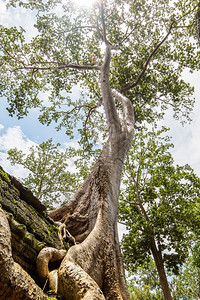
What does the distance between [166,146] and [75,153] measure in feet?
17.6

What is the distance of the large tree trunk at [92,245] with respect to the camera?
1438mm

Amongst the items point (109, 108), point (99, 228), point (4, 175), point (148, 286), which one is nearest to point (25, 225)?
point (4, 175)

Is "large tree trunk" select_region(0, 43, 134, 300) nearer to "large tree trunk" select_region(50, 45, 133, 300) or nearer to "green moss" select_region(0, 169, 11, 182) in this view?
"large tree trunk" select_region(50, 45, 133, 300)

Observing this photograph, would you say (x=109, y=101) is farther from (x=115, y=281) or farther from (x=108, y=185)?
(x=115, y=281)

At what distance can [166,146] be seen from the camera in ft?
39.1

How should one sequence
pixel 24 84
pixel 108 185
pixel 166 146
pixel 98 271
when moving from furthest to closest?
pixel 166 146
pixel 24 84
pixel 108 185
pixel 98 271

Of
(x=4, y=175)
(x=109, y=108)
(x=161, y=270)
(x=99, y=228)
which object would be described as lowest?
(x=4, y=175)

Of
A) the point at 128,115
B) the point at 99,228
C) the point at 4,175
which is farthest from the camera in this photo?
the point at 128,115

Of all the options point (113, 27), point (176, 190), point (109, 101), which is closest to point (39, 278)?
point (109, 101)

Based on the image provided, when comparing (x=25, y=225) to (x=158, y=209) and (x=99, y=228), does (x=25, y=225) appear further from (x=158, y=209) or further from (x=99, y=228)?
(x=158, y=209)

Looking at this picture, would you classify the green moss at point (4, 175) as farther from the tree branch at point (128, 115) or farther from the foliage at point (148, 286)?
the foliage at point (148, 286)

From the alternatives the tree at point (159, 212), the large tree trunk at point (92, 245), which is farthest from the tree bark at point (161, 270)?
the large tree trunk at point (92, 245)

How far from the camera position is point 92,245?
296 centimetres

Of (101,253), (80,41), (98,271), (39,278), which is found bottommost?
(39,278)
